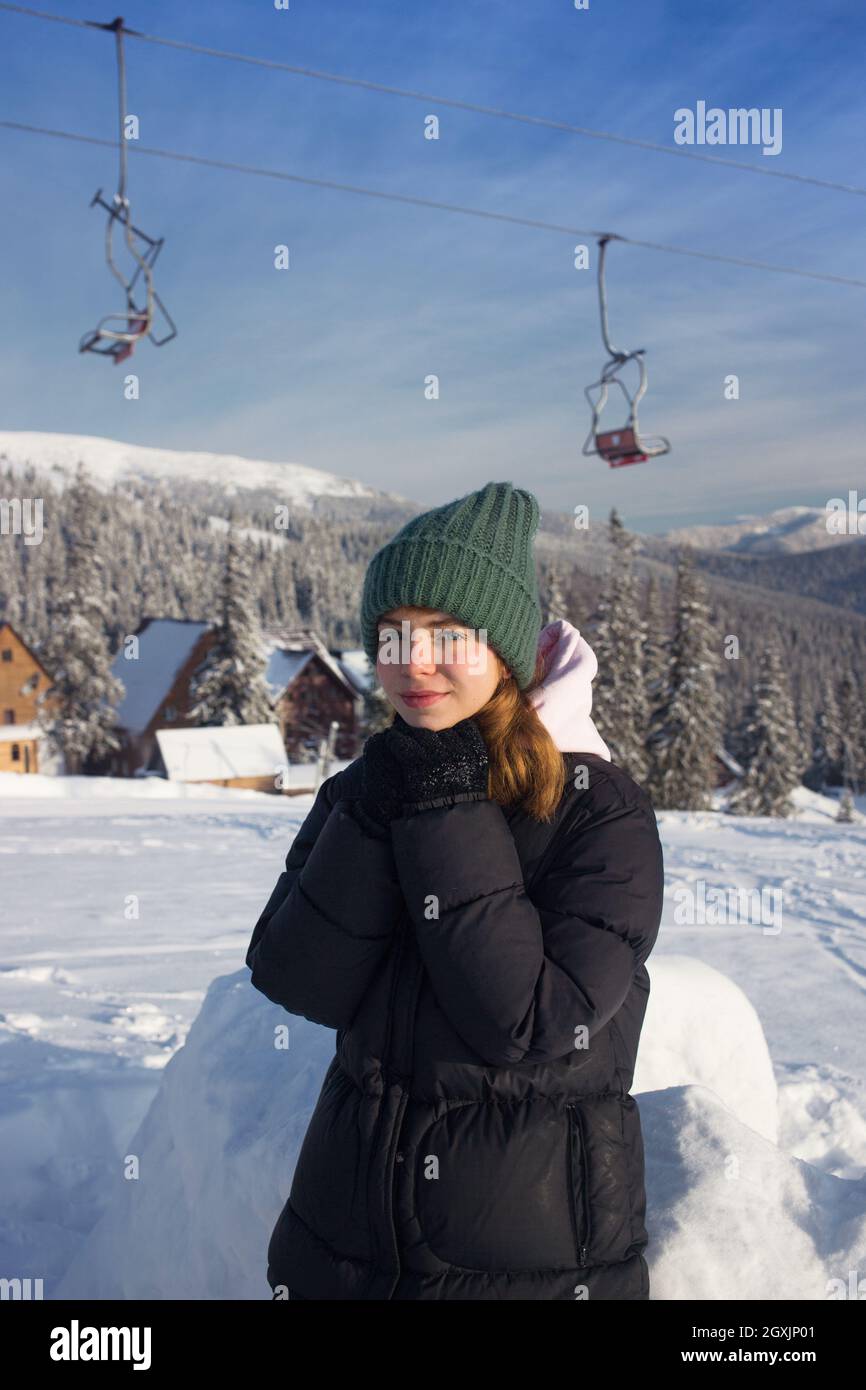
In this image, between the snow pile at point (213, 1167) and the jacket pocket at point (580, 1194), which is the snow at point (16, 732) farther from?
the jacket pocket at point (580, 1194)

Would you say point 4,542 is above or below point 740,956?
above

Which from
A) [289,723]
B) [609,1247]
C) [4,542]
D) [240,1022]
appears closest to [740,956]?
[240,1022]

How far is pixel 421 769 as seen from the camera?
70.2 inches

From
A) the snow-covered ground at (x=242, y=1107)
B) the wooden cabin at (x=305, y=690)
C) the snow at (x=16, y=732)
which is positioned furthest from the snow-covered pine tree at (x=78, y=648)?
the snow-covered ground at (x=242, y=1107)

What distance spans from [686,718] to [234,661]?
16292mm

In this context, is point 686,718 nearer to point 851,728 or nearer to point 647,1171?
point 647,1171

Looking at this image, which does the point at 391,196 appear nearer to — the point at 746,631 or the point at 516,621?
the point at 516,621

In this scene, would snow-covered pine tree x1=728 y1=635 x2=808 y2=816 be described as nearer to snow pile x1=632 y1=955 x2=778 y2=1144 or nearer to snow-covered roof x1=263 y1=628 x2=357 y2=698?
snow-covered roof x1=263 y1=628 x2=357 y2=698

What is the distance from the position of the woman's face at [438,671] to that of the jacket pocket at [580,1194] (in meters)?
0.83

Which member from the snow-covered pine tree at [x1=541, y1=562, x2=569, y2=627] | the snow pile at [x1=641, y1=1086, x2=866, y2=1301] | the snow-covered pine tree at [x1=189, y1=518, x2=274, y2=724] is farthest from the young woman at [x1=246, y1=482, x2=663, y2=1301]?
the snow-covered pine tree at [x1=189, y1=518, x2=274, y2=724]

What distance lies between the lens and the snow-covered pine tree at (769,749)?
3803 cm

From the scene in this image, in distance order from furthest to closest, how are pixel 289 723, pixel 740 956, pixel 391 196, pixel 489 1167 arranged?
pixel 289 723 < pixel 391 196 < pixel 740 956 < pixel 489 1167
